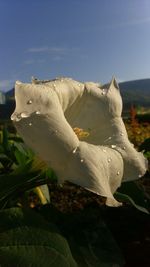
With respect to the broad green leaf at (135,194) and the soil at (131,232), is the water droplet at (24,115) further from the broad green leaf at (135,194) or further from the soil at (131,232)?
the soil at (131,232)

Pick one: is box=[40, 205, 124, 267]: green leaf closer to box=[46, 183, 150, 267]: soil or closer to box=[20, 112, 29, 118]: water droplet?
box=[46, 183, 150, 267]: soil

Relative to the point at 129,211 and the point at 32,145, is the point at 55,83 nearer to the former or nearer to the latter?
the point at 32,145

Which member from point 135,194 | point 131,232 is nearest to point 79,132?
point 135,194

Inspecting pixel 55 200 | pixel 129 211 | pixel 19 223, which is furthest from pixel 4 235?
pixel 55 200

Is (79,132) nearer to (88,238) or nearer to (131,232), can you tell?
(88,238)

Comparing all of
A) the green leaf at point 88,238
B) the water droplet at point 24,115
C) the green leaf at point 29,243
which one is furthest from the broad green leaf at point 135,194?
the water droplet at point 24,115
